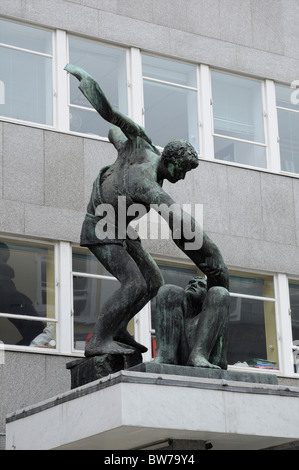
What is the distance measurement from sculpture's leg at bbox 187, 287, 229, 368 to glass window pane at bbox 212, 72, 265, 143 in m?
8.85

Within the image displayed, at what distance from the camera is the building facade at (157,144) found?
62.7 ft

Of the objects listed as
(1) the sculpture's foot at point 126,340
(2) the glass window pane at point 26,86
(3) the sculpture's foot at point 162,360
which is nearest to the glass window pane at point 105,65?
(2) the glass window pane at point 26,86

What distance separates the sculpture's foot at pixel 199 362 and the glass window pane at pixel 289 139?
32.2 feet

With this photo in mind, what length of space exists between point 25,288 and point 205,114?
16.3 ft

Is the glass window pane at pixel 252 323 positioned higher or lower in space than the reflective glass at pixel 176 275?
lower

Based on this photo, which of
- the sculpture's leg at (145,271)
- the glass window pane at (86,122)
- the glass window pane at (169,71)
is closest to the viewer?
the sculpture's leg at (145,271)

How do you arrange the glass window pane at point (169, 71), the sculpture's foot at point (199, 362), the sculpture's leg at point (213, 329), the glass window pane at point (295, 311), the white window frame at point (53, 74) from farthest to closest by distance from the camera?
1. the glass window pane at point (169, 71)
2. the glass window pane at point (295, 311)
3. the white window frame at point (53, 74)
4. the sculpture's leg at point (213, 329)
5. the sculpture's foot at point (199, 362)

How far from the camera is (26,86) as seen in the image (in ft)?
66.6

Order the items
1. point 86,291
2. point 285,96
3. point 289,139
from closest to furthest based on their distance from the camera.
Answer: point 86,291 < point 289,139 < point 285,96

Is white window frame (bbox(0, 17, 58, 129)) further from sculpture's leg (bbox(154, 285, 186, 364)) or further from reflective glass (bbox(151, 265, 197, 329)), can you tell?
sculpture's leg (bbox(154, 285, 186, 364))

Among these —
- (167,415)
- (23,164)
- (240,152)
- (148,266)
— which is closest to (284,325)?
(240,152)

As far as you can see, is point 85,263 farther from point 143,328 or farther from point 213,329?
point 213,329

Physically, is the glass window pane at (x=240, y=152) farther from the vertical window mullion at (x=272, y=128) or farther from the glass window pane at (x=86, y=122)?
the glass window pane at (x=86, y=122)
